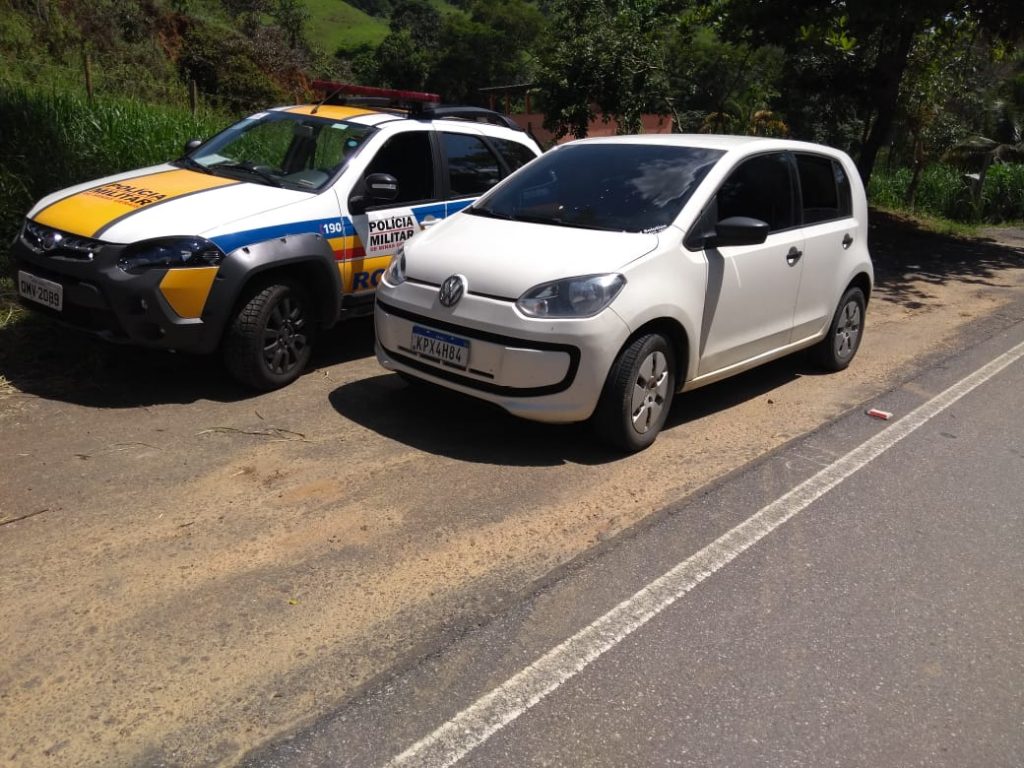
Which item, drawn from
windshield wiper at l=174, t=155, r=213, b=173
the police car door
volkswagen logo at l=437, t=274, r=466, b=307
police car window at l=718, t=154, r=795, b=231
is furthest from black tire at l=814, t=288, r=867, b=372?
windshield wiper at l=174, t=155, r=213, b=173

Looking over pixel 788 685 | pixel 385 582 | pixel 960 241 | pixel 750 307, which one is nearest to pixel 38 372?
pixel 385 582

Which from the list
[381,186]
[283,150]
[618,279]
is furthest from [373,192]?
[618,279]

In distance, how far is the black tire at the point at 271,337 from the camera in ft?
18.1

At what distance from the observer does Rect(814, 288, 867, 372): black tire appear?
6.96 m

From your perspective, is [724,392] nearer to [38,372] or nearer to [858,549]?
[858,549]

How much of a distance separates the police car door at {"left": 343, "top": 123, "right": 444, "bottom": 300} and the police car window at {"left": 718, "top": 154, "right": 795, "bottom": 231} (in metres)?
2.20

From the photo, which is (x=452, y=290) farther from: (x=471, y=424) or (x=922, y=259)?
(x=922, y=259)

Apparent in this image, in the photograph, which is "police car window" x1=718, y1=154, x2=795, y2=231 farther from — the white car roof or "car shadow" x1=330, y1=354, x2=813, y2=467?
"car shadow" x1=330, y1=354, x2=813, y2=467

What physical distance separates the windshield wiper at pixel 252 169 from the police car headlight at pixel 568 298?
2.32 metres

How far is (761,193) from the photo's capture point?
589 cm

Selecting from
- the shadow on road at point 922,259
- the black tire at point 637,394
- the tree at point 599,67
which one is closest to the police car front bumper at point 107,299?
the black tire at point 637,394

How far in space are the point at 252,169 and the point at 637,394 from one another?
3205 mm

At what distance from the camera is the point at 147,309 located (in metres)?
5.13

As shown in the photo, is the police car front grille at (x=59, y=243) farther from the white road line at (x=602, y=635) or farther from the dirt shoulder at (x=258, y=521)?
the white road line at (x=602, y=635)
